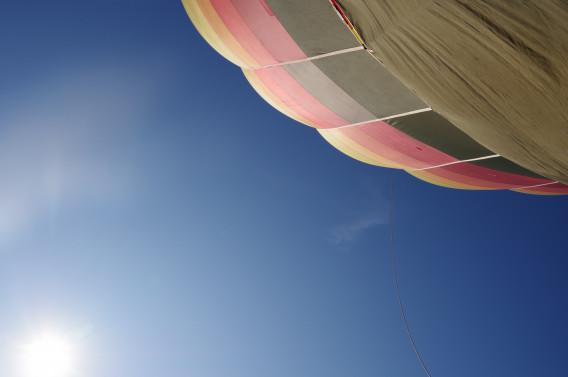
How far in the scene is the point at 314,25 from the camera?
1973 millimetres

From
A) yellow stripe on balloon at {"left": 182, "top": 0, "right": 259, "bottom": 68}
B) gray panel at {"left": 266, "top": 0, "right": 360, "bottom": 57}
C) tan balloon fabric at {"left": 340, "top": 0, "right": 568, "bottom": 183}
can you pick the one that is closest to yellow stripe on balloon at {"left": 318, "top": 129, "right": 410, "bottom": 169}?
yellow stripe on balloon at {"left": 182, "top": 0, "right": 259, "bottom": 68}

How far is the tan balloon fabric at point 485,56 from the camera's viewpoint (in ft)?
3.96

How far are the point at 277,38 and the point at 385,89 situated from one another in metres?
0.66

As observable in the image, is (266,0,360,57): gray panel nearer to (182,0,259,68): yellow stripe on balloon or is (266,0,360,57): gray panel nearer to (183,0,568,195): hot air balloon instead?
(183,0,568,195): hot air balloon

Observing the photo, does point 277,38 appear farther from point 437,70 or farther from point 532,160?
point 532,160

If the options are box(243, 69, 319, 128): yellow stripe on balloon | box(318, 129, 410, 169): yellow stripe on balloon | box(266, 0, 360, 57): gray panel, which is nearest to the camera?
box(266, 0, 360, 57): gray panel

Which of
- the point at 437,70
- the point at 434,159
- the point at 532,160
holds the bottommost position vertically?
the point at 434,159

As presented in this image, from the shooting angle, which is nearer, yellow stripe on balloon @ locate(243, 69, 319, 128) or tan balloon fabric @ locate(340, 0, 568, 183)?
tan balloon fabric @ locate(340, 0, 568, 183)

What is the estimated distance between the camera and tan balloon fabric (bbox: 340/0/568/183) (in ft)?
3.96

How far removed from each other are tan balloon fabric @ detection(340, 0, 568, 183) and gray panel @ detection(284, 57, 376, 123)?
794 mm

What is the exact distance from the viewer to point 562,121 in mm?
1539

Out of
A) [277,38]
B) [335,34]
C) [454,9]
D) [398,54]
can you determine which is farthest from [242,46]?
[454,9]

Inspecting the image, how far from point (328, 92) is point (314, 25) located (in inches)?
25.6

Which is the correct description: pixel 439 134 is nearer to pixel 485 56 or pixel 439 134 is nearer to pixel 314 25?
pixel 314 25
